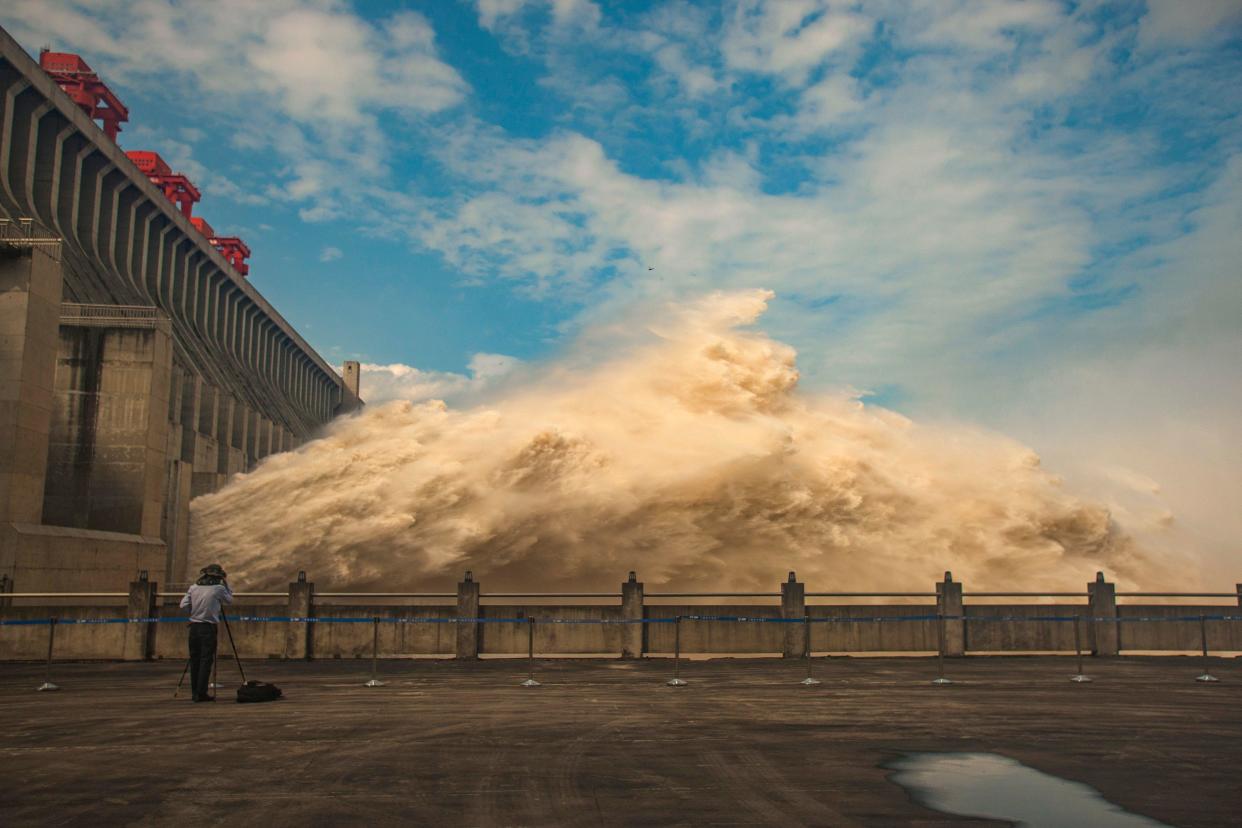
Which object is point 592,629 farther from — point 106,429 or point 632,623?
point 106,429

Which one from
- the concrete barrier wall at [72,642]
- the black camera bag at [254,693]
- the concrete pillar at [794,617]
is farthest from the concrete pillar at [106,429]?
the concrete pillar at [794,617]

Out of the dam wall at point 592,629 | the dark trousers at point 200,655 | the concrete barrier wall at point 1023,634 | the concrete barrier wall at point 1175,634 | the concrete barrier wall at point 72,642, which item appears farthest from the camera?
the concrete barrier wall at point 1175,634

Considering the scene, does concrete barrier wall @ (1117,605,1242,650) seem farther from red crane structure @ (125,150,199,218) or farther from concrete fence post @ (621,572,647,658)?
red crane structure @ (125,150,199,218)

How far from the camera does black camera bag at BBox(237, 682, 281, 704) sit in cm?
1357

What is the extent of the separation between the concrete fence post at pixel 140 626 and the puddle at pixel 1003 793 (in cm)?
1893

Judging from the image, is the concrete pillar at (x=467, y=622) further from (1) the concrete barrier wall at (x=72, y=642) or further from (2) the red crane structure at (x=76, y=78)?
(2) the red crane structure at (x=76, y=78)

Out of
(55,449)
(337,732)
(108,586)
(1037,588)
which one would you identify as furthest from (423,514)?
(337,732)

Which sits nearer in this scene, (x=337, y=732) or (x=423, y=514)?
(x=337, y=732)

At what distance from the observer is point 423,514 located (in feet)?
129

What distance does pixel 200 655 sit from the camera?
1385 centimetres

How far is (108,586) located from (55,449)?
22.7ft

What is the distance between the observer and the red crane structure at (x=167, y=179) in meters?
80.9

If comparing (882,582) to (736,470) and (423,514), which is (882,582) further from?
(423,514)

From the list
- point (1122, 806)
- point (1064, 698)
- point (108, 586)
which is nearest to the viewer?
point (1122, 806)
